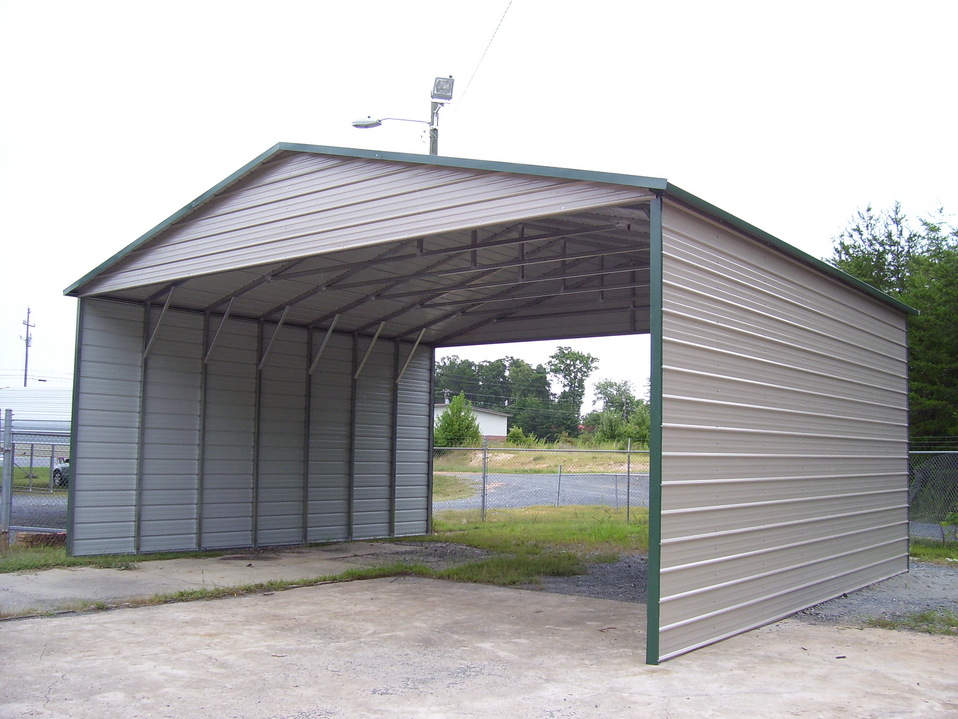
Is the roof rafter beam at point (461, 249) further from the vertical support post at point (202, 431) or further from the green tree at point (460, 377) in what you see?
the green tree at point (460, 377)

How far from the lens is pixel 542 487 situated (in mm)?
26984

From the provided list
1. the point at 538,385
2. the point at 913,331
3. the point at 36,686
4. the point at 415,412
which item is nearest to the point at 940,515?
the point at 913,331

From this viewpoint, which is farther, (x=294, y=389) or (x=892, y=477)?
(x=294, y=389)

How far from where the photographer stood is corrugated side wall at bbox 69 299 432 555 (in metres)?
11.6

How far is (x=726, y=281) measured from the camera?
7.53m

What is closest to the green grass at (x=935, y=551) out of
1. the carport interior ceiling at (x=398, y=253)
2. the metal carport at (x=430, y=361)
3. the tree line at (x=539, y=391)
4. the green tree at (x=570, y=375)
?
the metal carport at (x=430, y=361)

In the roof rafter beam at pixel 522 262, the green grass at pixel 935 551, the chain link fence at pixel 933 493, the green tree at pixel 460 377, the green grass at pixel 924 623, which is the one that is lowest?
the green grass at pixel 935 551

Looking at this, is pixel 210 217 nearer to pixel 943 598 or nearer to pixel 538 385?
pixel 943 598

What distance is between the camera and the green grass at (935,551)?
13.2 metres

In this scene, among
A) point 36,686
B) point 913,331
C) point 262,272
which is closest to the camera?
point 36,686

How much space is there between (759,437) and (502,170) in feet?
11.1

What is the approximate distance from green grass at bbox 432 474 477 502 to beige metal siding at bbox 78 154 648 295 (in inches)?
713

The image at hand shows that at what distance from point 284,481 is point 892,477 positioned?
8.98m

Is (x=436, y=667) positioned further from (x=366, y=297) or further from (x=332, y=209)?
(x=366, y=297)
